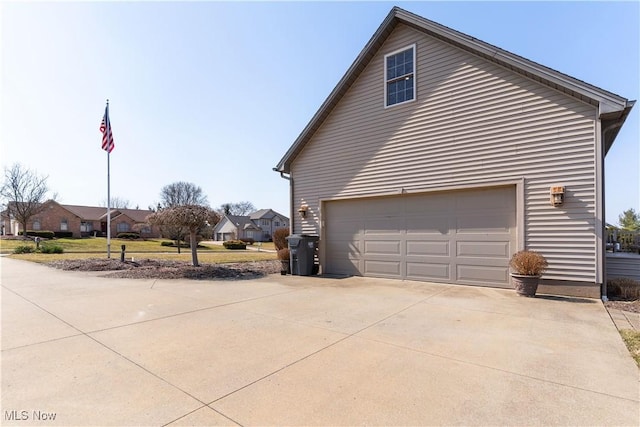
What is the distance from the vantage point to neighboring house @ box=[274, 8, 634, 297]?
6707mm

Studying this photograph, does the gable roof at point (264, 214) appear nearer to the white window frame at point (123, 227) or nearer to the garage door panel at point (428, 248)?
the white window frame at point (123, 227)

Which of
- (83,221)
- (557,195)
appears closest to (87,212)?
(83,221)

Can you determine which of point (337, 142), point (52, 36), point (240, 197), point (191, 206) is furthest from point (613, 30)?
point (240, 197)

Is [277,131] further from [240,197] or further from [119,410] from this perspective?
[240,197]

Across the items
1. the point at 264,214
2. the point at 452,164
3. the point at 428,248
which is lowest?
the point at 428,248

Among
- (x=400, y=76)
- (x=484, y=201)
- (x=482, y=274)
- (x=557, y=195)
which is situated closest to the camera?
(x=557, y=195)

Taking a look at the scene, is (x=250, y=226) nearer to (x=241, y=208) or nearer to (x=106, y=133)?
(x=241, y=208)

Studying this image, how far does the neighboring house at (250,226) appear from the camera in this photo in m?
58.0

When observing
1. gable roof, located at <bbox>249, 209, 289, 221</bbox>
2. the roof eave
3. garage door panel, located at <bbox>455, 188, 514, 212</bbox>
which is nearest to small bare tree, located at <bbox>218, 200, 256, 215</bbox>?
gable roof, located at <bbox>249, 209, 289, 221</bbox>

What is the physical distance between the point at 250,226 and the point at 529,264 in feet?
182

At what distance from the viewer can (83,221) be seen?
48.3 metres

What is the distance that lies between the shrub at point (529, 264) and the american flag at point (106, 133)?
15998 millimetres

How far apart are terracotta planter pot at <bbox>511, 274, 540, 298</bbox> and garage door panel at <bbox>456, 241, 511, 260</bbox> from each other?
880mm

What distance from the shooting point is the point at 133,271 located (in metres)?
10.6
